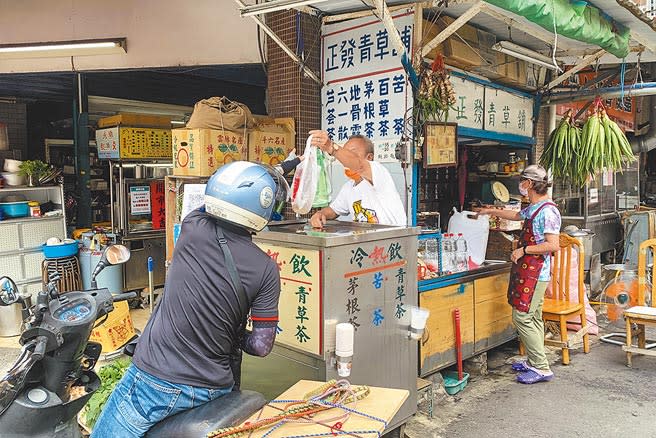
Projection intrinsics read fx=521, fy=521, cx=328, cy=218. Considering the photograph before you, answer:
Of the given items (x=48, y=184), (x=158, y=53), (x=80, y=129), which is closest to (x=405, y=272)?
(x=158, y=53)

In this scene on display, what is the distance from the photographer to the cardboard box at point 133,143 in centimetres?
835

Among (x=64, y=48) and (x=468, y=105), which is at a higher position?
(x=64, y=48)

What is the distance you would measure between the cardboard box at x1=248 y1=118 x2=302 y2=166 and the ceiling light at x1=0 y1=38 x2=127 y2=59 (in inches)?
137

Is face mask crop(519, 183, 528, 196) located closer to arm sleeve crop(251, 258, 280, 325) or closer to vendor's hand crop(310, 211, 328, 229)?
vendor's hand crop(310, 211, 328, 229)

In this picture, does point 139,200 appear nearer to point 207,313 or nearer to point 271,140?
point 271,140

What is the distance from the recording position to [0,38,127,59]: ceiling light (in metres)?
8.10

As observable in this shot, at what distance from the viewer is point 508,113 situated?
6965 mm

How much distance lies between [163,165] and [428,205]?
4619 mm

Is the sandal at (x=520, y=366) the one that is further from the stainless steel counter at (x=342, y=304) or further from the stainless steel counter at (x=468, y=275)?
the stainless steel counter at (x=342, y=304)

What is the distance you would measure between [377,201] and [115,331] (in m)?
3.76

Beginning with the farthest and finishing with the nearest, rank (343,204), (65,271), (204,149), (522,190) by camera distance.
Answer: (65,271), (522,190), (204,149), (343,204)

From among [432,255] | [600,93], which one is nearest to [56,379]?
[432,255]

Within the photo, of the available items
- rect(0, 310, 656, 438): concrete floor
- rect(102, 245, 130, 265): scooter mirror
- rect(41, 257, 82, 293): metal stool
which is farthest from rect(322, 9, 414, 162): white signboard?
rect(41, 257, 82, 293): metal stool

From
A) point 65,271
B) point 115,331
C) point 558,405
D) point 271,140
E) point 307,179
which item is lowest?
point 558,405
